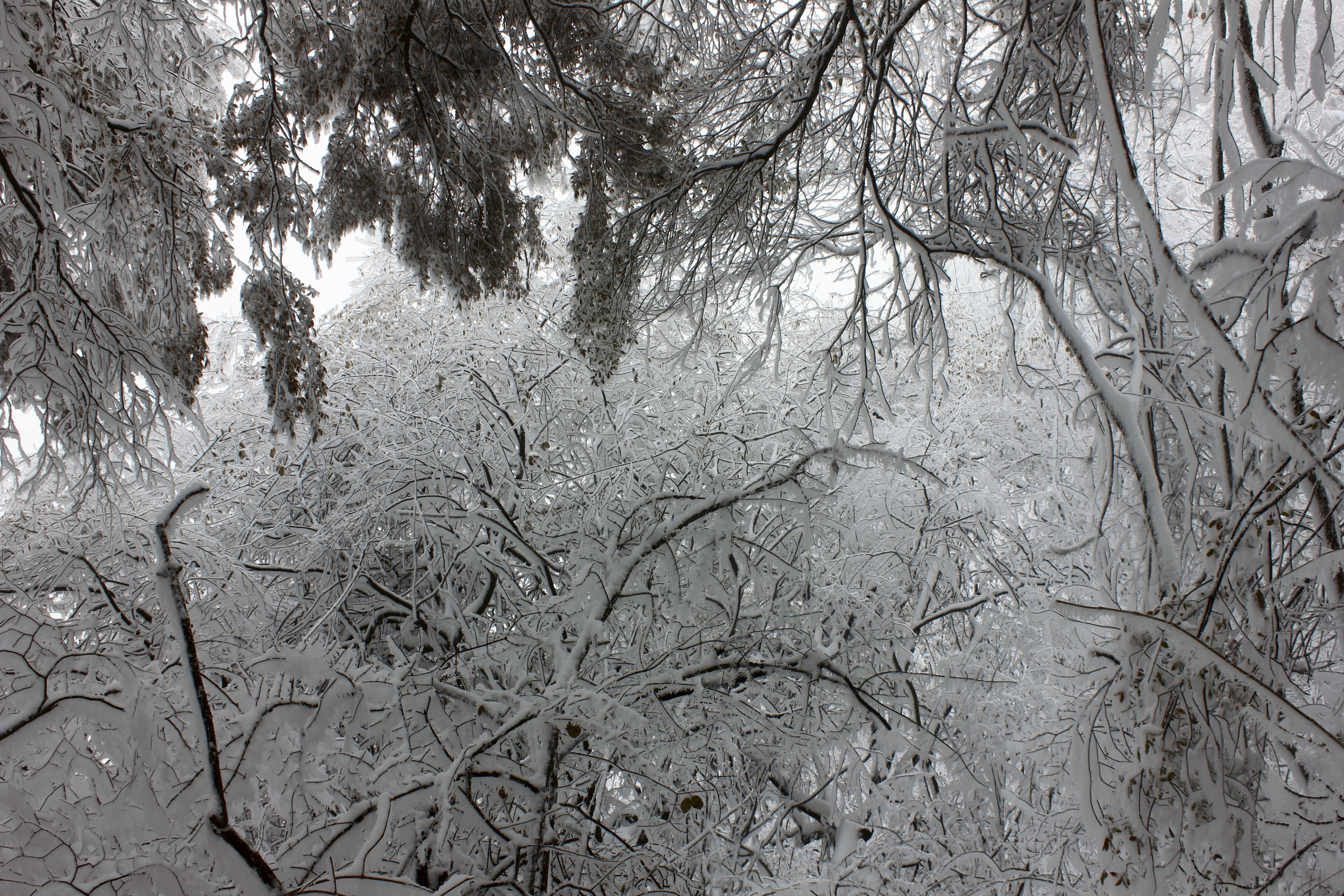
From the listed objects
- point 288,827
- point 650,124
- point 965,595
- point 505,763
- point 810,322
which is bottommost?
point 288,827

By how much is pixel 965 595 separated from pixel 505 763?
4.80 m

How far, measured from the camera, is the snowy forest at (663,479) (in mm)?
1897

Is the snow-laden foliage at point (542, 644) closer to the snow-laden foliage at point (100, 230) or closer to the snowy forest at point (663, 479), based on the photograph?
the snowy forest at point (663, 479)

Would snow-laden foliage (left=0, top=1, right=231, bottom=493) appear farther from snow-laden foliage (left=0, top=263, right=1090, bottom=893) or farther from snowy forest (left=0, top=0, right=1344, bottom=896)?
snow-laden foliage (left=0, top=263, right=1090, bottom=893)

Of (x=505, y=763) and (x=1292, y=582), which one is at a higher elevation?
(x=1292, y=582)

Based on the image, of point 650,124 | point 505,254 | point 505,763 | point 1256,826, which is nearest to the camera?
point 1256,826

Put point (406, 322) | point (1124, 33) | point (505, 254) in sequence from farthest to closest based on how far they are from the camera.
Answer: point (406, 322) → point (505, 254) → point (1124, 33)

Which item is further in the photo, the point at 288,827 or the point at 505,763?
the point at 505,763

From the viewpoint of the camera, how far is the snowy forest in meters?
1.90

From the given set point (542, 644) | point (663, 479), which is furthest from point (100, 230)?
point (663, 479)

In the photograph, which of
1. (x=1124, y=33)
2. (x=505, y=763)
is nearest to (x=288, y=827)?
(x=505, y=763)

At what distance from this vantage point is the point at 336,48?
3854mm

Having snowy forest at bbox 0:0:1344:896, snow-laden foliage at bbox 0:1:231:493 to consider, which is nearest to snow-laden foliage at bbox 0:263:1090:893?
snowy forest at bbox 0:0:1344:896

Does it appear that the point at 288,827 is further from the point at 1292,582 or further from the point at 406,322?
the point at 406,322
